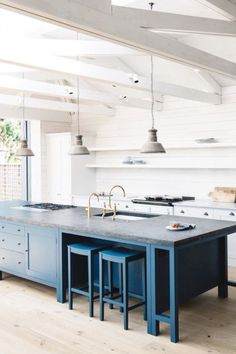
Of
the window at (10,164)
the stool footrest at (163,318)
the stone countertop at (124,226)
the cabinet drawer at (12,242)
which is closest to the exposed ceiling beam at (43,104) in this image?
the window at (10,164)

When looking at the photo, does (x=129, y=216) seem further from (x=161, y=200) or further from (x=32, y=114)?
(x=32, y=114)

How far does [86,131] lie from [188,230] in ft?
17.1

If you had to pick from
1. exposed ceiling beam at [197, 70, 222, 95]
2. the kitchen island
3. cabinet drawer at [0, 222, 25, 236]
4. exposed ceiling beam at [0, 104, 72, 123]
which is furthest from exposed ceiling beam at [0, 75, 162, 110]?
cabinet drawer at [0, 222, 25, 236]

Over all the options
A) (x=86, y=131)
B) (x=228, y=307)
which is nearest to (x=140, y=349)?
(x=228, y=307)

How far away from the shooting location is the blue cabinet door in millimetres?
4586

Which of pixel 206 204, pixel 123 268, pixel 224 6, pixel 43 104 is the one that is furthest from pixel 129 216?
pixel 43 104

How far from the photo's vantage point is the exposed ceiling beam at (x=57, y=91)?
547 centimetres

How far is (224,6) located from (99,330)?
10.6 feet

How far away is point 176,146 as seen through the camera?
6984 mm

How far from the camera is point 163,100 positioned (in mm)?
7422

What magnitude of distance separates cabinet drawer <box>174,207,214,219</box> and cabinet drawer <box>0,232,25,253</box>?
2.47m

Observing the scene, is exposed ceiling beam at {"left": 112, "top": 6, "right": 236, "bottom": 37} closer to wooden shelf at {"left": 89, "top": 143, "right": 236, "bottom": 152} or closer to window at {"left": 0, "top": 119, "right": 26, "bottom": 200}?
wooden shelf at {"left": 89, "top": 143, "right": 236, "bottom": 152}

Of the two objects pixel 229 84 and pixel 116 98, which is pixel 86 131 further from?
pixel 229 84

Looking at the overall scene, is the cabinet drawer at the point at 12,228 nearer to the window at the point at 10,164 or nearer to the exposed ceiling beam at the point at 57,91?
the exposed ceiling beam at the point at 57,91
